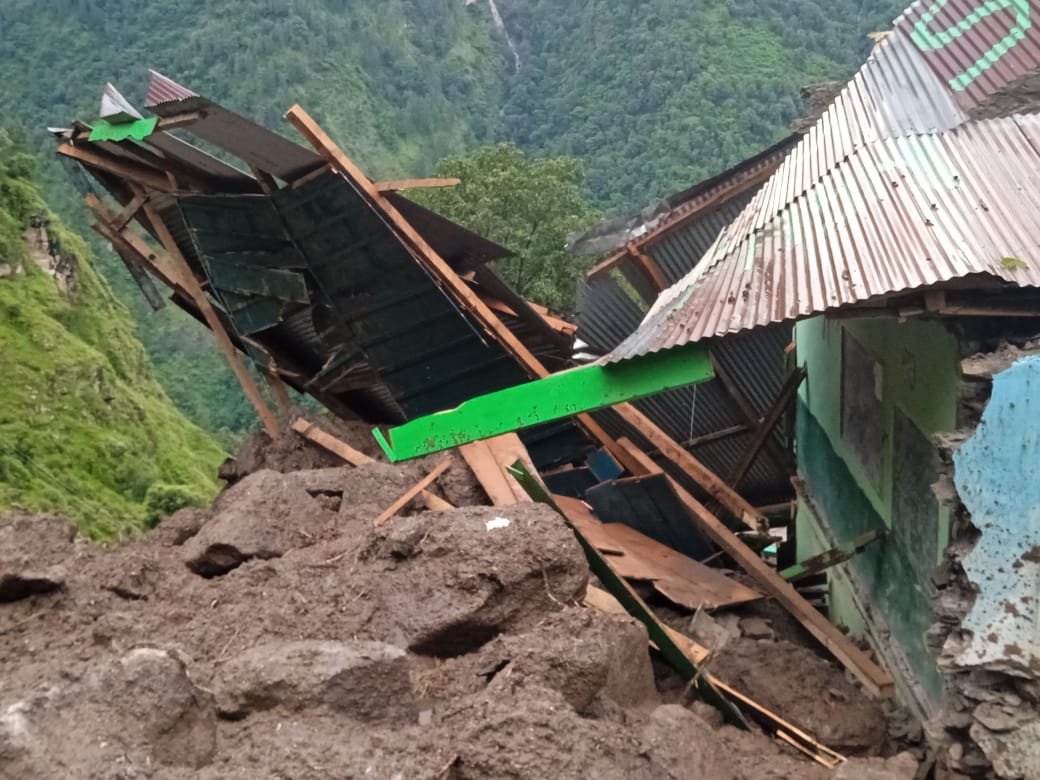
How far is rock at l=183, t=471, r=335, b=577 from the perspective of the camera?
5.13 metres

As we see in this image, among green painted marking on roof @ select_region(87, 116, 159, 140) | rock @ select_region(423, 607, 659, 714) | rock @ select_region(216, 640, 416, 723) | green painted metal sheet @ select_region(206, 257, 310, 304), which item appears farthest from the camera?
green painted metal sheet @ select_region(206, 257, 310, 304)

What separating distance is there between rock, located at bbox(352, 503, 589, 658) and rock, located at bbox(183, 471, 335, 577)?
43.0 inches

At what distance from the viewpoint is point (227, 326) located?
27.2 ft

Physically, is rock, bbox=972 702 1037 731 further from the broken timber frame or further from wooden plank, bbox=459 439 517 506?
the broken timber frame

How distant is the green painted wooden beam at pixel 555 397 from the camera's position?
439cm

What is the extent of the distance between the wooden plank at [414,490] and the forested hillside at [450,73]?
27997 millimetres

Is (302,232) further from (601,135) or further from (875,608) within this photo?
(601,135)

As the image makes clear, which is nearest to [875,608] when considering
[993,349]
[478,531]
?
[993,349]

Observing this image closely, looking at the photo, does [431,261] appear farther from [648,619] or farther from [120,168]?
[648,619]

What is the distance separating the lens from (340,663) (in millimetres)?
3318

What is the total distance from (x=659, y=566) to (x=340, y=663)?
3250 mm

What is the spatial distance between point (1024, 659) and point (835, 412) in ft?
11.7

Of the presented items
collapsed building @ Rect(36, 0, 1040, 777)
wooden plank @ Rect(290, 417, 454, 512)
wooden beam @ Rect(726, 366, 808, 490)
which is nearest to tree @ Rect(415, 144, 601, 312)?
collapsed building @ Rect(36, 0, 1040, 777)

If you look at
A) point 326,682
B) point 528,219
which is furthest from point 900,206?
point 528,219
